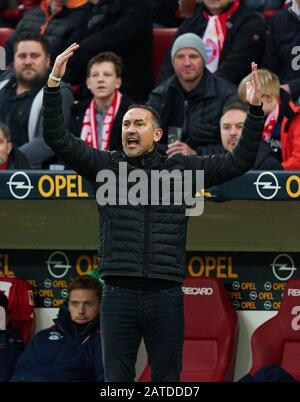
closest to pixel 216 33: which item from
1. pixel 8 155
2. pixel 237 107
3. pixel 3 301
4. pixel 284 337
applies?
pixel 237 107

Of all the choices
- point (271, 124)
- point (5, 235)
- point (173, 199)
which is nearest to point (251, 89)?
point (173, 199)

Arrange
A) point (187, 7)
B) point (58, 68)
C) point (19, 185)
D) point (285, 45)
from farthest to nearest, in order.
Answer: point (187, 7) < point (285, 45) < point (19, 185) < point (58, 68)

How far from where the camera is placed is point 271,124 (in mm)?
7875

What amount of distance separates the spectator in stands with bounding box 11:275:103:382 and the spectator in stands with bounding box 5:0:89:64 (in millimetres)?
2542

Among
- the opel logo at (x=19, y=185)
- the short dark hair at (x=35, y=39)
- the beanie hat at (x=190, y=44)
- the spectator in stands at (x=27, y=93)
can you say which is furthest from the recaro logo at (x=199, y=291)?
the short dark hair at (x=35, y=39)

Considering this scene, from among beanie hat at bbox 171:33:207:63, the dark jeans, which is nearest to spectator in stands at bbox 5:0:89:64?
beanie hat at bbox 171:33:207:63

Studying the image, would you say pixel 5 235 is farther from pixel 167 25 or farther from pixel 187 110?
pixel 167 25

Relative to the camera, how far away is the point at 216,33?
8.88m

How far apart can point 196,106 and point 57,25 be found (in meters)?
1.83

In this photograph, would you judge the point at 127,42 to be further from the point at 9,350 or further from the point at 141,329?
the point at 141,329

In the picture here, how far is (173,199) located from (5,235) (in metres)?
2.45

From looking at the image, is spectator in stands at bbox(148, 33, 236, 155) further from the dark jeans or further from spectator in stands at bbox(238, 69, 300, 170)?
the dark jeans

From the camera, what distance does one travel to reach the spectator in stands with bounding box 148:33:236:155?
8.08 m

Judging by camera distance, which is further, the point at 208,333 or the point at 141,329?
the point at 208,333
